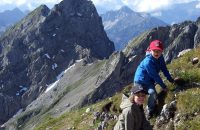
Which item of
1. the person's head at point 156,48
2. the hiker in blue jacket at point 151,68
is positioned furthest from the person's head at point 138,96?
the person's head at point 156,48

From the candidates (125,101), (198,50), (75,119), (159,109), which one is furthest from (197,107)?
(75,119)

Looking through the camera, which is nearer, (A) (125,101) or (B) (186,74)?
(A) (125,101)

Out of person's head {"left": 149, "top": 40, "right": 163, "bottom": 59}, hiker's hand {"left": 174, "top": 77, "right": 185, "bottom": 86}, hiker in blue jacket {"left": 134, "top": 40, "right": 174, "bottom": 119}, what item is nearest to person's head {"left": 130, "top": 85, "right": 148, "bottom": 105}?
hiker in blue jacket {"left": 134, "top": 40, "right": 174, "bottom": 119}

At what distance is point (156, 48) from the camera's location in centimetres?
1809

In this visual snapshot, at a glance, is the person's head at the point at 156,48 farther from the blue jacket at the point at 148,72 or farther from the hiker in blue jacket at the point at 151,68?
the blue jacket at the point at 148,72

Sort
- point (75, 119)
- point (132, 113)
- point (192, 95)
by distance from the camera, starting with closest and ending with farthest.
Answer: point (132, 113) → point (192, 95) → point (75, 119)

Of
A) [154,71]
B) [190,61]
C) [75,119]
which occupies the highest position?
[154,71]

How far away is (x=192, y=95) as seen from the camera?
1950 centimetres

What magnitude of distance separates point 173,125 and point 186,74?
2.97m

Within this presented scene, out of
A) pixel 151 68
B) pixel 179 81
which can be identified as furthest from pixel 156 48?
pixel 179 81

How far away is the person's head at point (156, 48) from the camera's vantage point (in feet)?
59.2

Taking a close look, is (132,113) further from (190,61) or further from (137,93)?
(190,61)

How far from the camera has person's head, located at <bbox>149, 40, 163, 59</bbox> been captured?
1804 centimetres

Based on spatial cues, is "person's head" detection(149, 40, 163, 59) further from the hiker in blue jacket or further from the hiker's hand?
the hiker's hand
